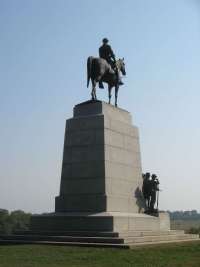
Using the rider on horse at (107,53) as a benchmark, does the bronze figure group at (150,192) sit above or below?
below

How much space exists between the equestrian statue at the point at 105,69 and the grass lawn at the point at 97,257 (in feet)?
28.9

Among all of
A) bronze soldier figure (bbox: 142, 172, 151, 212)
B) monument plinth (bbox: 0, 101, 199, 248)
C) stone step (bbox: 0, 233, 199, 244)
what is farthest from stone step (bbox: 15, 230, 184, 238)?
bronze soldier figure (bbox: 142, 172, 151, 212)

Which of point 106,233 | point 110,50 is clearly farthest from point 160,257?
point 110,50

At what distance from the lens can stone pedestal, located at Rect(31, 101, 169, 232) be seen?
64.0 ft

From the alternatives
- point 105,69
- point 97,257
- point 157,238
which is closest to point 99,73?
point 105,69

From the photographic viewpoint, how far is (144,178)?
23.5 metres

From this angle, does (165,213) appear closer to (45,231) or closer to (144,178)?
(144,178)

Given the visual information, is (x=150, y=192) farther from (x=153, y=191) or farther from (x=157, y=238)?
(x=157, y=238)

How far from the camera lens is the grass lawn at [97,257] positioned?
1234 cm

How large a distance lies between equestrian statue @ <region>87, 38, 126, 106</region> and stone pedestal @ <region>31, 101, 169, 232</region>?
3.81ft

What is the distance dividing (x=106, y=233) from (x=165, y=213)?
21.9ft

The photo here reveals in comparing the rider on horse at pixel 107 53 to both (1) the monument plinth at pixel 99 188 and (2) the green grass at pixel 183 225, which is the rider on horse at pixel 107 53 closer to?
(1) the monument plinth at pixel 99 188

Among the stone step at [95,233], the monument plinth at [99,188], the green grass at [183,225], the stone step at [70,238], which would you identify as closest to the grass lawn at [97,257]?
the stone step at [70,238]

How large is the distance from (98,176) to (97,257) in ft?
23.2
